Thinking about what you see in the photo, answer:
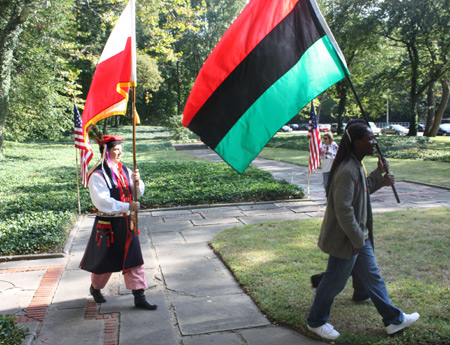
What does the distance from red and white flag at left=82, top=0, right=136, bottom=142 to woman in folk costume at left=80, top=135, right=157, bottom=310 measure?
43 centimetres

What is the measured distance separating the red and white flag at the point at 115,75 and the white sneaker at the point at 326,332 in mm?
3089

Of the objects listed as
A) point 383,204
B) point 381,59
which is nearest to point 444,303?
point 383,204

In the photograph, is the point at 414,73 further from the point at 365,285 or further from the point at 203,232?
the point at 365,285

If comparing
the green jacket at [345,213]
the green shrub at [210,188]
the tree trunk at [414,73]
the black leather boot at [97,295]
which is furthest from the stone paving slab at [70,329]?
the tree trunk at [414,73]

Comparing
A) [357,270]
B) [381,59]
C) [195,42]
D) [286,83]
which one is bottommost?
[357,270]

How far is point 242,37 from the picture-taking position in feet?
13.0

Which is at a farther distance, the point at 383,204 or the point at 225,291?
the point at 383,204

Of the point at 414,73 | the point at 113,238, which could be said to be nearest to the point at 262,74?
the point at 113,238

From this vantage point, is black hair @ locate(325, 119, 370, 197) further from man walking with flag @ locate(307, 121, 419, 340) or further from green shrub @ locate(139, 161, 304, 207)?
green shrub @ locate(139, 161, 304, 207)

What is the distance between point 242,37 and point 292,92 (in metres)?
0.71

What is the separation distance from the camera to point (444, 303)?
4.17 m

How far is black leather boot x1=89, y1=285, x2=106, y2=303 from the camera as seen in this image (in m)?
4.53

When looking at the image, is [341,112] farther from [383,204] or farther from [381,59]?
[383,204]

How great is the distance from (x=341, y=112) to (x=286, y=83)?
112 ft
